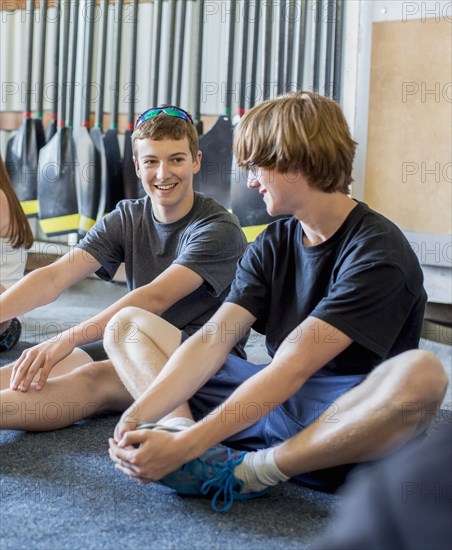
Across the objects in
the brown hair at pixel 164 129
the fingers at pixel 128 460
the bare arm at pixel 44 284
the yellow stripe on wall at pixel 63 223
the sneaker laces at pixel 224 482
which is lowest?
the sneaker laces at pixel 224 482

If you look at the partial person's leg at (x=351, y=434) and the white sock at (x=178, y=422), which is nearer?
the partial person's leg at (x=351, y=434)

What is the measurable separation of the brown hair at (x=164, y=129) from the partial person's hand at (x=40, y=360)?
492 millimetres

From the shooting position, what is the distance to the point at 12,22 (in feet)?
11.2

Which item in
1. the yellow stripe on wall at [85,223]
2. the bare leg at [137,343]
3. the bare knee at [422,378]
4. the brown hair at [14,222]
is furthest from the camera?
the yellow stripe on wall at [85,223]

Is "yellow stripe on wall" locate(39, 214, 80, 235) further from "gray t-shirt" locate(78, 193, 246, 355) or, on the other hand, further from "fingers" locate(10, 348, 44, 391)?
"fingers" locate(10, 348, 44, 391)

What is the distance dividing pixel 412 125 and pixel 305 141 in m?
1.28

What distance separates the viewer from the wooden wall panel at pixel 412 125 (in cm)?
239

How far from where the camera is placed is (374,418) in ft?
3.72

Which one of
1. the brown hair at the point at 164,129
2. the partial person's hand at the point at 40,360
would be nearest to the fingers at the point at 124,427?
the partial person's hand at the point at 40,360

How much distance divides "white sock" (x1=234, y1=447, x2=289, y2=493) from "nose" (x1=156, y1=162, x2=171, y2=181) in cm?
66

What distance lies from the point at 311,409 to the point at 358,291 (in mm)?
224

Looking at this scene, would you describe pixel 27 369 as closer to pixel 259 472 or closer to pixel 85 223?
pixel 259 472

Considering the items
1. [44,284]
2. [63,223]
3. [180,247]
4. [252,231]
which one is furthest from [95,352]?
[63,223]

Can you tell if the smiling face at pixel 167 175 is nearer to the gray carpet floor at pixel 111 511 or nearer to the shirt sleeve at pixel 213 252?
the shirt sleeve at pixel 213 252
